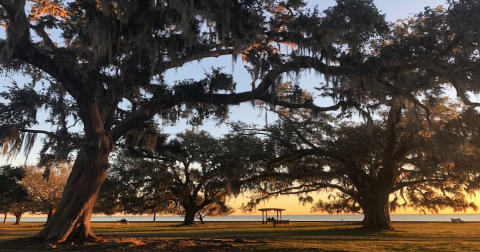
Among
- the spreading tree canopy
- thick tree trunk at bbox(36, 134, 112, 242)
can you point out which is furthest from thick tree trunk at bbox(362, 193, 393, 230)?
thick tree trunk at bbox(36, 134, 112, 242)

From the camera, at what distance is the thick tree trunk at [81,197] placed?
31.2 feet

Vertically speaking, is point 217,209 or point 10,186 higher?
point 10,186

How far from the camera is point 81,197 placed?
32.2ft

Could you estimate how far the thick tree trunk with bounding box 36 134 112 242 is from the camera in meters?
9.50

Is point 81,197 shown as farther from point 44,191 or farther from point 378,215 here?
point 44,191

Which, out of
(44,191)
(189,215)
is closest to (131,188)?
(189,215)

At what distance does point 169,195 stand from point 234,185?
40.3 ft

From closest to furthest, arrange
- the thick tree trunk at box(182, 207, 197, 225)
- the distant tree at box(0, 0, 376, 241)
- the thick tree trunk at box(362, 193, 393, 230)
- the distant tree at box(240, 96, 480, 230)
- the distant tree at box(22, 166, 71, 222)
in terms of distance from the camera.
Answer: the distant tree at box(0, 0, 376, 241) < the distant tree at box(240, 96, 480, 230) < the thick tree trunk at box(362, 193, 393, 230) < the thick tree trunk at box(182, 207, 197, 225) < the distant tree at box(22, 166, 71, 222)

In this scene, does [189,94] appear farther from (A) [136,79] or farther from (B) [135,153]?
(B) [135,153]

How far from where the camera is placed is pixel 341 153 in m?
16.9

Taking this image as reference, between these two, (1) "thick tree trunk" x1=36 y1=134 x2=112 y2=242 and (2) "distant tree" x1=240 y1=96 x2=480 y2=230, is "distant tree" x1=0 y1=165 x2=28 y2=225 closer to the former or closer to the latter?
(1) "thick tree trunk" x1=36 y1=134 x2=112 y2=242

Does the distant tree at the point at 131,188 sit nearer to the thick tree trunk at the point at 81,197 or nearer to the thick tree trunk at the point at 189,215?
the thick tree trunk at the point at 189,215

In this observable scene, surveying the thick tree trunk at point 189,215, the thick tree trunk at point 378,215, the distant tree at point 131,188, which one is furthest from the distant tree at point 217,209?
the thick tree trunk at point 378,215

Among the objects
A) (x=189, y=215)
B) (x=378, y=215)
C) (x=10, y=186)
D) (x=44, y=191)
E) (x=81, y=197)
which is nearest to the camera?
(x=81, y=197)
